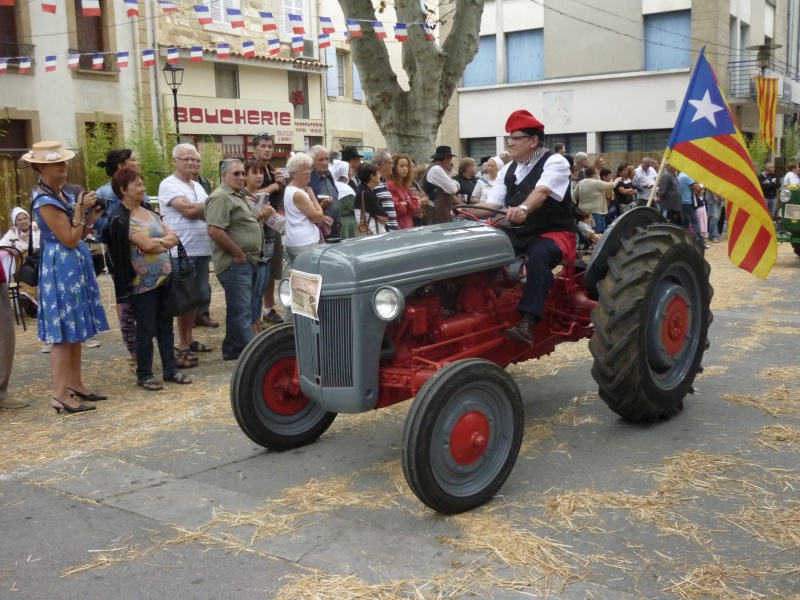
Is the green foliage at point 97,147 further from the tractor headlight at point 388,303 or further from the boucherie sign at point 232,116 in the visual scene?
the tractor headlight at point 388,303

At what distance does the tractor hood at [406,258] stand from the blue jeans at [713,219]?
1515 cm

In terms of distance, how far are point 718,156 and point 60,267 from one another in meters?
4.66

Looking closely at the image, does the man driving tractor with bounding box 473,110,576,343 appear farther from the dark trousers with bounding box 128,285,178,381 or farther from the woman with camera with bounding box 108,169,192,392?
the dark trousers with bounding box 128,285,178,381

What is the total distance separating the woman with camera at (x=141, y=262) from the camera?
21.3 feet

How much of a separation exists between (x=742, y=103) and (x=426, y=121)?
81.6ft

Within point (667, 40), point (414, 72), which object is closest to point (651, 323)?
point (414, 72)

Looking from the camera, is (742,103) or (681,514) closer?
(681,514)

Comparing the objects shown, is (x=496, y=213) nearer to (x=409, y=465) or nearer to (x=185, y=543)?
(x=409, y=465)

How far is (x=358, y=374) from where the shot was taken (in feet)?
14.1

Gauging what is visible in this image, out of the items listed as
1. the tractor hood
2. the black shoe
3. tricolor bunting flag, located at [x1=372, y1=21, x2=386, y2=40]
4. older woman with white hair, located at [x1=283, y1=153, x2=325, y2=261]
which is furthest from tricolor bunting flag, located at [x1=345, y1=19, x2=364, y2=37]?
the black shoe

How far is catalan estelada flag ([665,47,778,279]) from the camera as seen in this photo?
5805 mm

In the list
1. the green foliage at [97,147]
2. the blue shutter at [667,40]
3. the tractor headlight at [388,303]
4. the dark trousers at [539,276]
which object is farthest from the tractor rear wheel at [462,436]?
the blue shutter at [667,40]

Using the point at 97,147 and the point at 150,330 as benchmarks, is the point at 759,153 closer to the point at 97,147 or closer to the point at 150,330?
the point at 97,147

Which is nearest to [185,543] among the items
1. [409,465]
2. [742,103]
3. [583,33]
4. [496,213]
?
[409,465]
